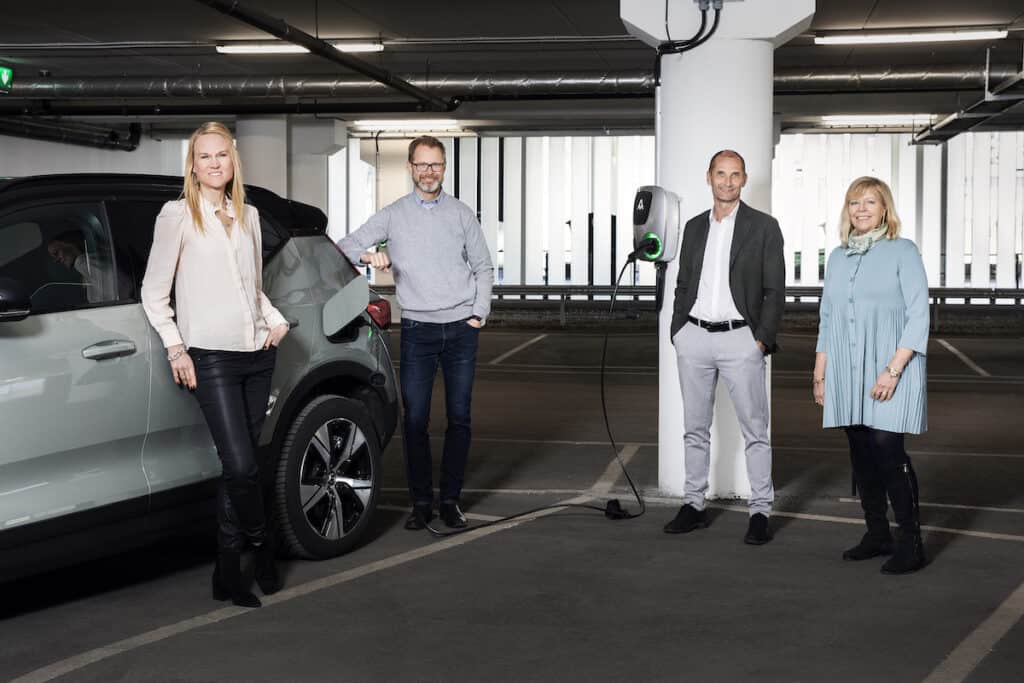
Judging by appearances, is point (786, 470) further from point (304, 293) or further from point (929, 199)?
point (929, 199)

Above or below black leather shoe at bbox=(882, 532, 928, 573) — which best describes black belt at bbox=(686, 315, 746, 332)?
above

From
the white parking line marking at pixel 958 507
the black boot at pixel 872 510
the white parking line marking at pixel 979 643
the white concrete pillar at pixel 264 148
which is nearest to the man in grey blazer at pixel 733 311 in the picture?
the black boot at pixel 872 510

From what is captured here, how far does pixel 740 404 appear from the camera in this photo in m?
6.13

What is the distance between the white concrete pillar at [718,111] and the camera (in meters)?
6.95

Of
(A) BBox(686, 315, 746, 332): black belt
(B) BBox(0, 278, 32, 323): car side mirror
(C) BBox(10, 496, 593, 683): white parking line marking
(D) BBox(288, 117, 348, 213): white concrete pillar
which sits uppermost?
(D) BBox(288, 117, 348, 213): white concrete pillar

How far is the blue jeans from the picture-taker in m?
6.27

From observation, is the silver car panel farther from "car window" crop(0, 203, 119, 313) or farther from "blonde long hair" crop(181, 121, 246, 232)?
"blonde long hair" crop(181, 121, 246, 232)

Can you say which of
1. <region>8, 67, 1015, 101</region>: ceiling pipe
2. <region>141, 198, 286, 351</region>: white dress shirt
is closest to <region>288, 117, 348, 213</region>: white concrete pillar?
<region>8, 67, 1015, 101</region>: ceiling pipe

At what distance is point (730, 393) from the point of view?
20.3 feet

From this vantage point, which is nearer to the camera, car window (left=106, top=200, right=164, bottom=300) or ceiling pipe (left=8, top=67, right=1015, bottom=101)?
car window (left=106, top=200, right=164, bottom=300)

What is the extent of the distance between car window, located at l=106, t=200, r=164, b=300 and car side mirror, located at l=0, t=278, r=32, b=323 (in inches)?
26.8

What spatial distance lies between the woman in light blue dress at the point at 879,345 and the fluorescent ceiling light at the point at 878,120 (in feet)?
62.4

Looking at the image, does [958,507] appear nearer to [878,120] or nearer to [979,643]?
[979,643]

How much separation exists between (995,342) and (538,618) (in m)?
17.4
